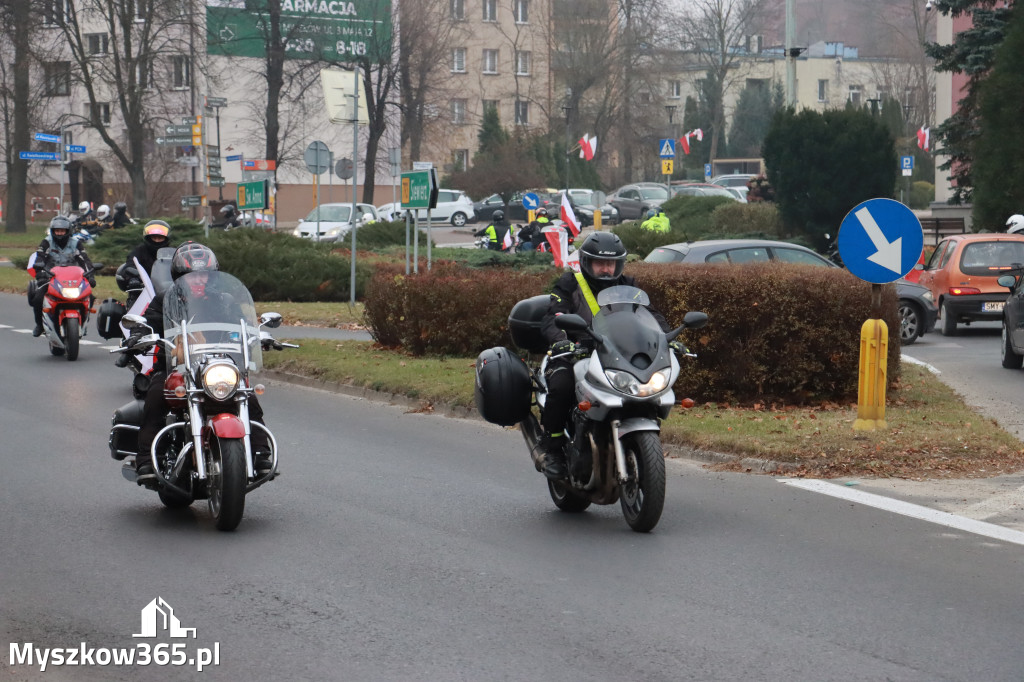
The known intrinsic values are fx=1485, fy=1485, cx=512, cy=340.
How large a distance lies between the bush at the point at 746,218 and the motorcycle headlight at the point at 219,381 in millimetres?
29929

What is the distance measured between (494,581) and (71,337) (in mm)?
12248

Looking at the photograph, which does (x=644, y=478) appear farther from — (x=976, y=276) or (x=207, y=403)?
(x=976, y=276)

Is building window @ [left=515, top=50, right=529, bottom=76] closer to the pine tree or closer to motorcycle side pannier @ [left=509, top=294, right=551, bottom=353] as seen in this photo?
the pine tree

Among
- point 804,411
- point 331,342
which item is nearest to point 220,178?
point 331,342

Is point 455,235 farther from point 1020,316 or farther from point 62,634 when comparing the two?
point 62,634

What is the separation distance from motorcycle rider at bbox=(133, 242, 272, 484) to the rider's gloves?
167 centimetres

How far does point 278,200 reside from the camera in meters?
76.1

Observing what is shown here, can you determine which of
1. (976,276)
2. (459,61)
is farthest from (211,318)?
(459,61)

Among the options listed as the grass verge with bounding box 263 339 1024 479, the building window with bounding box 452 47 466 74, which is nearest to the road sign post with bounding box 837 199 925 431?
the grass verge with bounding box 263 339 1024 479

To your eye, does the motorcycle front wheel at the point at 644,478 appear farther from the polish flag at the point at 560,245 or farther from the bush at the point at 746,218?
the bush at the point at 746,218

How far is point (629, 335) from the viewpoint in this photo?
7.98 metres

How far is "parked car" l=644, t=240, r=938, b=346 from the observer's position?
19609 millimetres

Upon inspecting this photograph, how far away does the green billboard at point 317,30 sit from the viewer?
194ft

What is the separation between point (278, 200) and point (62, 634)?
2803 inches
